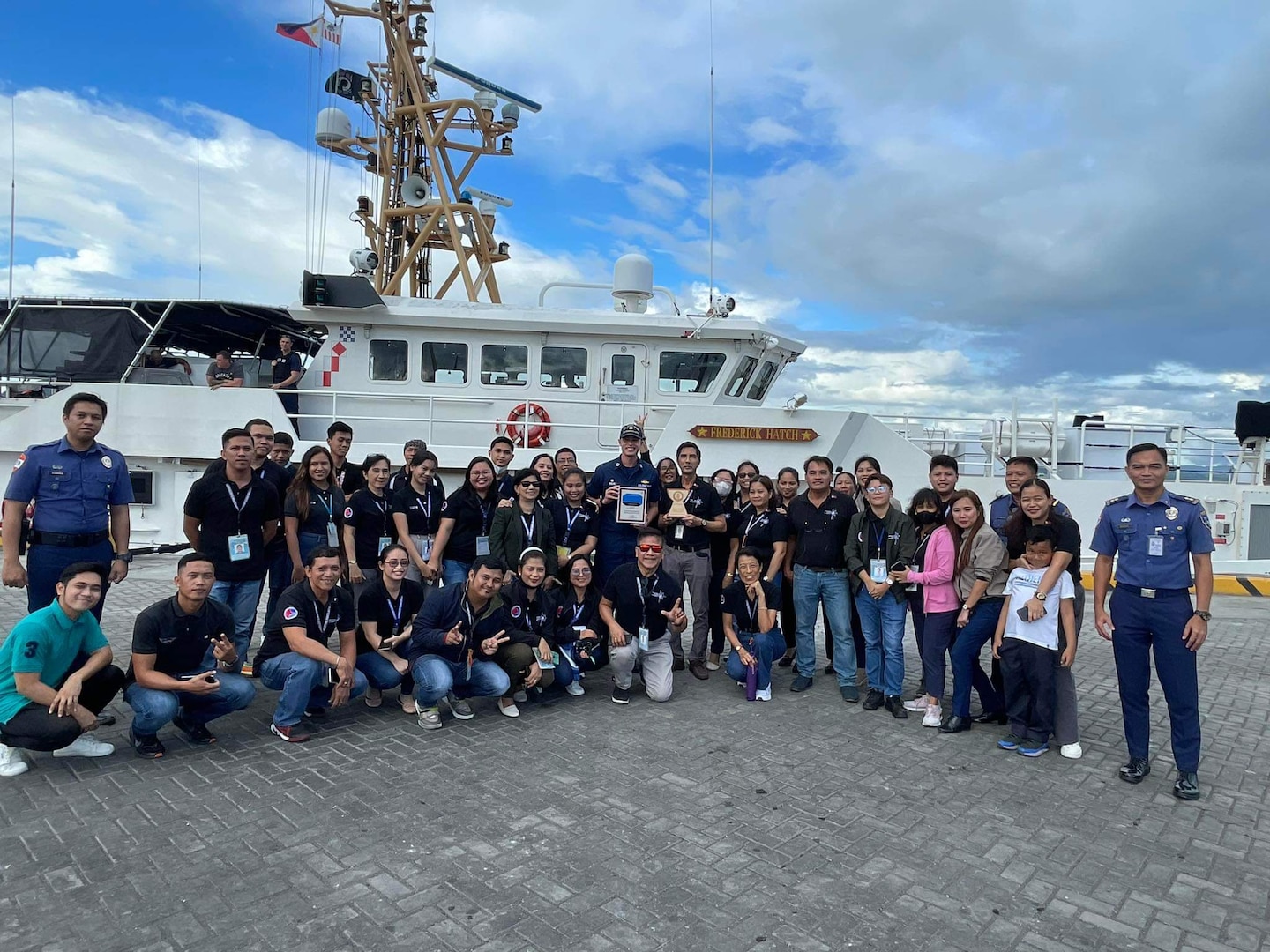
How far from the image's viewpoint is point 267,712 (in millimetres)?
4996

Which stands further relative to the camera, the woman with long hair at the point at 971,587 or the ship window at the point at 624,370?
the ship window at the point at 624,370

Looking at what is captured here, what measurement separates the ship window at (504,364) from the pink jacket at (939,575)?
6735mm

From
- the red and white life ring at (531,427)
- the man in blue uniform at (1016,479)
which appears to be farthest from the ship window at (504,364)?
the man in blue uniform at (1016,479)

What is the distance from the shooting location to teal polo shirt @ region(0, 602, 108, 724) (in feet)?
12.5

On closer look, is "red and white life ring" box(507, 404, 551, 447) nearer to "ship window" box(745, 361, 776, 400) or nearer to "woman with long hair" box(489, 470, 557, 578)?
"ship window" box(745, 361, 776, 400)

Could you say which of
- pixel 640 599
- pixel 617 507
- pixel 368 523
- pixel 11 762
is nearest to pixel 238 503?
pixel 368 523

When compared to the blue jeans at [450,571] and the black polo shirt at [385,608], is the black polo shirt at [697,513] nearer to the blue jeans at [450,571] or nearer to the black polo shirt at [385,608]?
the blue jeans at [450,571]

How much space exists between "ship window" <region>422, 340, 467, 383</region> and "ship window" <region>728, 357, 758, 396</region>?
371cm

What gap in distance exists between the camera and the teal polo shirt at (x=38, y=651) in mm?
3811

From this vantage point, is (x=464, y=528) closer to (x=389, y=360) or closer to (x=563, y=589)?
(x=563, y=589)

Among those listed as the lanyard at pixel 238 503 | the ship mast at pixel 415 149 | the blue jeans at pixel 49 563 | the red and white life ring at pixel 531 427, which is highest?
the ship mast at pixel 415 149

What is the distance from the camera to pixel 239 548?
16.9ft

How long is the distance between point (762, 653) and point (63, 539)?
14.7 feet

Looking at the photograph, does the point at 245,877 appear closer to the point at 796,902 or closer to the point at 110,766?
the point at 110,766
